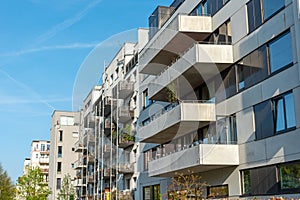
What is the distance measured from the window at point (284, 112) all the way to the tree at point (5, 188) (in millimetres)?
53454

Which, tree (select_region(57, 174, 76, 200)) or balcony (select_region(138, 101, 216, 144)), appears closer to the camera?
balcony (select_region(138, 101, 216, 144))

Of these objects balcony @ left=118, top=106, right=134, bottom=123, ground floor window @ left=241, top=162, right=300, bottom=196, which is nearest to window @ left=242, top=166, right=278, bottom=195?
ground floor window @ left=241, top=162, right=300, bottom=196

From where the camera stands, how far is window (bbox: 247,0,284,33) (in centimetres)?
1827

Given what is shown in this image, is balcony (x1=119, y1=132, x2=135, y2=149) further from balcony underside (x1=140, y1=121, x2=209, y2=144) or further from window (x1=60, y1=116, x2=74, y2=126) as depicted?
window (x1=60, y1=116, x2=74, y2=126)

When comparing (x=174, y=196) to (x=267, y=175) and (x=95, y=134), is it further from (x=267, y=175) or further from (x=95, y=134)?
(x=95, y=134)

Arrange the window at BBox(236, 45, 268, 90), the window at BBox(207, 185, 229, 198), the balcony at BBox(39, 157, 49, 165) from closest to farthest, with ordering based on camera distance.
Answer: the window at BBox(236, 45, 268, 90), the window at BBox(207, 185, 229, 198), the balcony at BBox(39, 157, 49, 165)

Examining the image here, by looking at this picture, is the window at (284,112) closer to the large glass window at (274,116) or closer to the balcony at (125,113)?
the large glass window at (274,116)

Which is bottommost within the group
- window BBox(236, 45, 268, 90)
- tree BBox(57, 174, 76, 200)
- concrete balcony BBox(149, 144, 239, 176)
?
tree BBox(57, 174, 76, 200)

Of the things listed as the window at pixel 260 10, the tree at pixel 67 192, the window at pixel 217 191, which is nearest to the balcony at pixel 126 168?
the window at pixel 217 191

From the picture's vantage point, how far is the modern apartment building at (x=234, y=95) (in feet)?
56.4

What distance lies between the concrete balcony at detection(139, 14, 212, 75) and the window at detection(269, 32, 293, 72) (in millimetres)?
6068

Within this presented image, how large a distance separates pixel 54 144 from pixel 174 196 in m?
59.4

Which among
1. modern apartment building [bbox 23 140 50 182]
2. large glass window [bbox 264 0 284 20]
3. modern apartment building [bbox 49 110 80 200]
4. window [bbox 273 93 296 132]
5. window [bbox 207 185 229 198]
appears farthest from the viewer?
modern apartment building [bbox 23 140 50 182]

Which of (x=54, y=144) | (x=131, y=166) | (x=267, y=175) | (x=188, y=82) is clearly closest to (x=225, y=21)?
(x=188, y=82)
